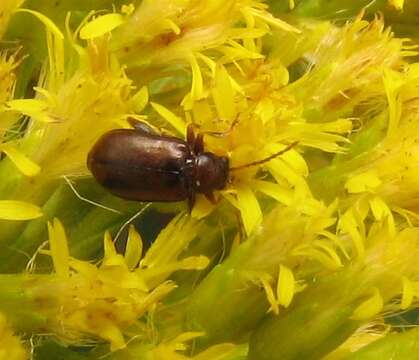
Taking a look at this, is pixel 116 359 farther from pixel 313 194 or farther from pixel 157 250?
pixel 313 194

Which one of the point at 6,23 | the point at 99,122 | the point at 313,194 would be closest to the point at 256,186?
the point at 313,194

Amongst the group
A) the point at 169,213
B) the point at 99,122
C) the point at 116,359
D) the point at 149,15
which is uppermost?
the point at 149,15

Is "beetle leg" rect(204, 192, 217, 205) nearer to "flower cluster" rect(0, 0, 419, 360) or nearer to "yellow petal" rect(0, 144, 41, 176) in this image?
"flower cluster" rect(0, 0, 419, 360)

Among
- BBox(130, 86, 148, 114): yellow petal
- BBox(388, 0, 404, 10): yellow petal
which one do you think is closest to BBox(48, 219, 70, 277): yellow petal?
BBox(130, 86, 148, 114): yellow petal

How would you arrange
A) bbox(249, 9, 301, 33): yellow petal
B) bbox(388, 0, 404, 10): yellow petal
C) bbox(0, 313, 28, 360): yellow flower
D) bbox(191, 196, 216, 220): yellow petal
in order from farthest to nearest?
bbox(388, 0, 404, 10): yellow petal, bbox(249, 9, 301, 33): yellow petal, bbox(191, 196, 216, 220): yellow petal, bbox(0, 313, 28, 360): yellow flower

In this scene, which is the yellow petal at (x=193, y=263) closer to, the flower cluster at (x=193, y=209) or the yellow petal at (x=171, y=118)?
the flower cluster at (x=193, y=209)

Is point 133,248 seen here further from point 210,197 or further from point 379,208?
point 379,208
